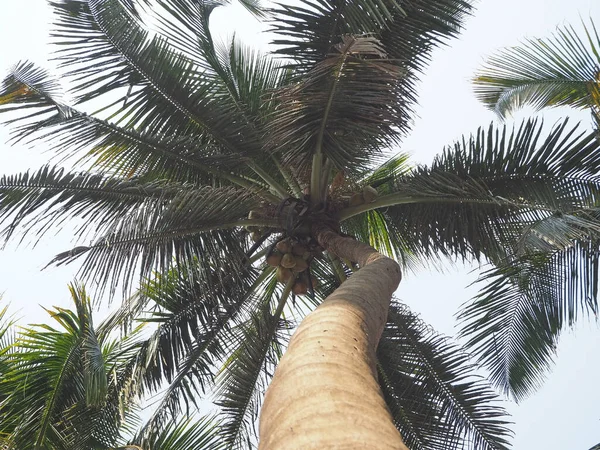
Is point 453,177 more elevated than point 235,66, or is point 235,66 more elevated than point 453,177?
point 235,66

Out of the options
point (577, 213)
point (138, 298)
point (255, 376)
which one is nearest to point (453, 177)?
point (577, 213)

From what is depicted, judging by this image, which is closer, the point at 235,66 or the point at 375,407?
the point at 375,407

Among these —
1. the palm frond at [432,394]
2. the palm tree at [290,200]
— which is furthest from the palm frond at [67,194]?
the palm frond at [432,394]

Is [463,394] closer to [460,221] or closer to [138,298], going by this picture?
[460,221]

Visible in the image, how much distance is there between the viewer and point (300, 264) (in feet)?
20.5

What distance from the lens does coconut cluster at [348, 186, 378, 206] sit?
6.22 metres

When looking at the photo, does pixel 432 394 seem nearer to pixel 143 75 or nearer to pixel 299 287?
pixel 299 287

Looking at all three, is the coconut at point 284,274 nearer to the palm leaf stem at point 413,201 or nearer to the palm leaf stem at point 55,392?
the palm leaf stem at point 413,201

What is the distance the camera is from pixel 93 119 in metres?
6.29

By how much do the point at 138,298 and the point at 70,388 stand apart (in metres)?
1.18

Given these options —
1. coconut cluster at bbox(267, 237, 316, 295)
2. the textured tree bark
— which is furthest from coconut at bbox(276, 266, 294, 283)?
the textured tree bark

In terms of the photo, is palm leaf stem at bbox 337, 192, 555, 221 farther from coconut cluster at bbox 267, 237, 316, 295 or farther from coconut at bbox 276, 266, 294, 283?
coconut at bbox 276, 266, 294, 283

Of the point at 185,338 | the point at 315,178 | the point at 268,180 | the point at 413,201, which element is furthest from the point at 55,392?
the point at 413,201

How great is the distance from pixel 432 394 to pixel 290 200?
2410 mm
